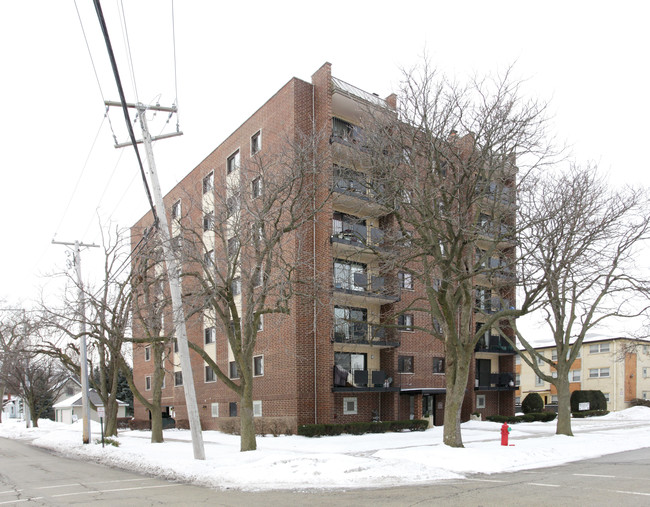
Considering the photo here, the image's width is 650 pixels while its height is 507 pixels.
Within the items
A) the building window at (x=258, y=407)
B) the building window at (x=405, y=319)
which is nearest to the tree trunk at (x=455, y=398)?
the building window at (x=405, y=319)

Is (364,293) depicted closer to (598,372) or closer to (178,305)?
(178,305)

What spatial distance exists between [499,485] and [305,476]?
13.5 ft

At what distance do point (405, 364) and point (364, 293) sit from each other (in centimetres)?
609

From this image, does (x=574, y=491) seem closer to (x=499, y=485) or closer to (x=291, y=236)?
(x=499, y=485)

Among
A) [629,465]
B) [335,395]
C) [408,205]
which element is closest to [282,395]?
[335,395]

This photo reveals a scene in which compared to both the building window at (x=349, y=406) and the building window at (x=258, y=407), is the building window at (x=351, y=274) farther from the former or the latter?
the building window at (x=258, y=407)

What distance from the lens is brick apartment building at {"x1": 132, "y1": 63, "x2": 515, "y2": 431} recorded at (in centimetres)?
2512

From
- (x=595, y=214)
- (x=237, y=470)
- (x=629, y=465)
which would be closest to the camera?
(x=237, y=470)

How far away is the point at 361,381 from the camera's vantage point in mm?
26500

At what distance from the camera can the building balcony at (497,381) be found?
34200 mm

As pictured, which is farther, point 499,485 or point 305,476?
point 305,476

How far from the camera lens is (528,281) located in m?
18.2

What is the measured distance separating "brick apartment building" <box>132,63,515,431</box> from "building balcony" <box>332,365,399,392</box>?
5cm

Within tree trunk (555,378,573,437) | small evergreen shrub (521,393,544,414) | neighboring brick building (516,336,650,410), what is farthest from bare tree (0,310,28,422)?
neighboring brick building (516,336,650,410)
